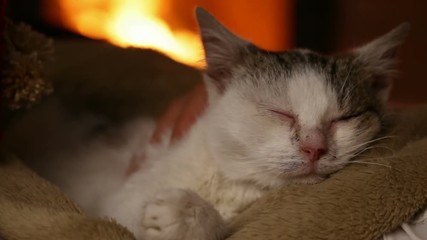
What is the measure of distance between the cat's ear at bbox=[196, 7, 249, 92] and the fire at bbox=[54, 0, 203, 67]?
69.2 inches

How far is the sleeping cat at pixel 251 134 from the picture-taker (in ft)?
3.63

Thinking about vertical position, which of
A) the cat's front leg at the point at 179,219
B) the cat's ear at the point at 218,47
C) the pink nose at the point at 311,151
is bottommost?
the cat's front leg at the point at 179,219

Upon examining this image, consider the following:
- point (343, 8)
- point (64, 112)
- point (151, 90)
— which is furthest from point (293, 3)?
point (64, 112)

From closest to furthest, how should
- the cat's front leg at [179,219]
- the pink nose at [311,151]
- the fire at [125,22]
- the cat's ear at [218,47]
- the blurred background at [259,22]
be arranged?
1. the cat's front leg at [179,219]
2. the pink nose at [311,151]
3. the cat's ear at [218,47]
4. the blurred background at [259,22]
5. the fire at [125,22]

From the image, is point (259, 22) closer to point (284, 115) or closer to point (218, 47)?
point (218, 47)

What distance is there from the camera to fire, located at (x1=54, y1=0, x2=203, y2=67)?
3.16m

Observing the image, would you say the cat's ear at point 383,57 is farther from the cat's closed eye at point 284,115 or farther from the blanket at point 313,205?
the cat's closed eye at point 284,115

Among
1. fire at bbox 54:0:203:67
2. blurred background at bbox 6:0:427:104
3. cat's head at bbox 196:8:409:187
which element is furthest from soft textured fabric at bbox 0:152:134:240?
fire at bbox 54:0:203:67

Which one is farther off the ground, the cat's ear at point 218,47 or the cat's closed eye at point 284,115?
the cat's ear at point 218,47

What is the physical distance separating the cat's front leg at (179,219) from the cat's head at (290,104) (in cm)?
17

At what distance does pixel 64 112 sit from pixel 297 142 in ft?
2.78

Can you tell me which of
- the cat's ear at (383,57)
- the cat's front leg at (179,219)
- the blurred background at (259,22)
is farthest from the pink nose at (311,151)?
the blurred background at (259,22)

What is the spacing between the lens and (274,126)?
118 cm

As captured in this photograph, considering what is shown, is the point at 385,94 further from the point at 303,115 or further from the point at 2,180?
the point at 2,180
